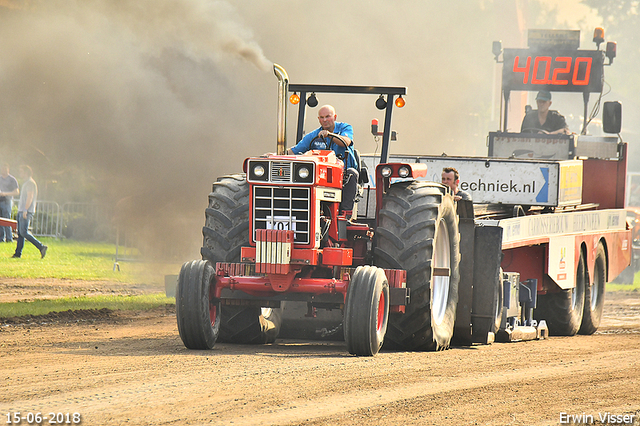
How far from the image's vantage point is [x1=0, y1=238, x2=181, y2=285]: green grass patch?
18344 mm

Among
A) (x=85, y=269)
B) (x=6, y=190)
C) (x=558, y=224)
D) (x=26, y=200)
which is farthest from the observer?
(x=85, y=269)

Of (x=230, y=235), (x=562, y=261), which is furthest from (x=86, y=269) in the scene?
(x=230, y=235)

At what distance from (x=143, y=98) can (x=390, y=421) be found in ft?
46.0

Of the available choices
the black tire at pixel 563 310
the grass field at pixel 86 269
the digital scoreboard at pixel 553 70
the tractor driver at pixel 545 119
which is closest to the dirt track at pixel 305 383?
the black tire at pixel 563 310

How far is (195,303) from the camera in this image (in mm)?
8406

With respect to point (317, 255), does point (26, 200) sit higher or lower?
higher

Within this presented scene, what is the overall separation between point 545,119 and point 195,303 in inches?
383

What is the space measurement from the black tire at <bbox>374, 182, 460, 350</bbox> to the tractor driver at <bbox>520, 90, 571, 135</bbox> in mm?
7295

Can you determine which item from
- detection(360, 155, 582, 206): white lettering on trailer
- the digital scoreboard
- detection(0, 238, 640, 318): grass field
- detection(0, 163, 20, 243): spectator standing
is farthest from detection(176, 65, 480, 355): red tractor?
detection(0, 163, 20, 243): spectator standing

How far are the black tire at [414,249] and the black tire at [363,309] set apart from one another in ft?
1.93

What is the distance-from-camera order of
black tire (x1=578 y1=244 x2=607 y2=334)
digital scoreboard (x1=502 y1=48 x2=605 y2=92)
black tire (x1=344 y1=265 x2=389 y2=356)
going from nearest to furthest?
black tire (x1=344 y1=265 x2=389 y2=356) < black tire (x1=578 y1=244 x2=607 y2=334) < digital scoreboard (x1=502 y1=48 x2=605 y2=92)

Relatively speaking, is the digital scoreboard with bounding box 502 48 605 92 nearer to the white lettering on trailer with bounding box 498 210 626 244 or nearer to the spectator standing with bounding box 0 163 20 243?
the white lettering on trailer with bounding box 498 210 626 244

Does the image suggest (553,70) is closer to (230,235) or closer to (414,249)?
(414,249)

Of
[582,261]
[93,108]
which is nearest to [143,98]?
[93,108]
